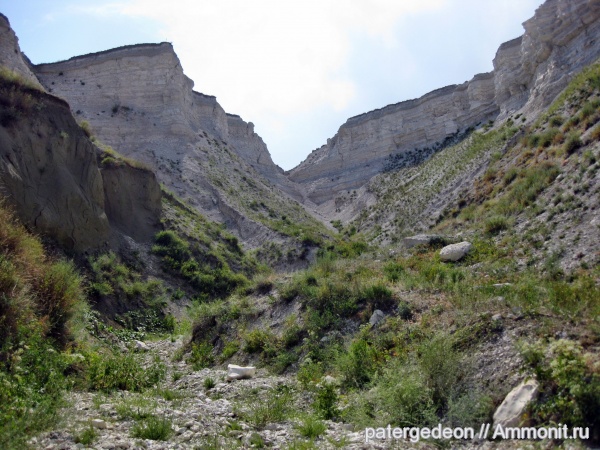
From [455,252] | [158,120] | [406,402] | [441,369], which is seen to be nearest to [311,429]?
[406,402]

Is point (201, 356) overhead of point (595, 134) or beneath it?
beneath

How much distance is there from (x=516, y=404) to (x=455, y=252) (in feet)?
30.8

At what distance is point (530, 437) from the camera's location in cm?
501

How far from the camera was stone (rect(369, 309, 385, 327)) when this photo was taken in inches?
382

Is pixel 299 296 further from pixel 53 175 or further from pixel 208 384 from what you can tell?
pixel 53 175

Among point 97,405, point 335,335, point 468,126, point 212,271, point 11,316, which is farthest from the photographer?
point 468,126

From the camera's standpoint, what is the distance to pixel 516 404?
5.46 metres

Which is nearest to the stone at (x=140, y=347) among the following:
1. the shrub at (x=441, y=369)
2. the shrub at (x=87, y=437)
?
the shrub at (x=87, y=437)

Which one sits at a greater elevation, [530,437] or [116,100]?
[116,100]

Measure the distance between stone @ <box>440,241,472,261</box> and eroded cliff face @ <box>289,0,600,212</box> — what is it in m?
19.1

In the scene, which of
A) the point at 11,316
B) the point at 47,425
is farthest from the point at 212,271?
the point at 47,425

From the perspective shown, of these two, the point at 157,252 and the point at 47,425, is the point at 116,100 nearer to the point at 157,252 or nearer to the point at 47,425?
the point at 157,252

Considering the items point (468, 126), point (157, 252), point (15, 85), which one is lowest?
point (157, 252)

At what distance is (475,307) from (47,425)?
21.1 feet
